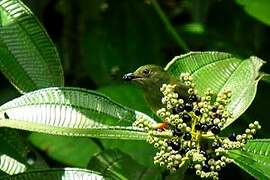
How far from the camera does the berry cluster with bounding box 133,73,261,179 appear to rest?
Answer: 1604 millimetres

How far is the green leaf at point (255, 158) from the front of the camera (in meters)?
1.64

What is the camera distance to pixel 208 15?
3.53 meters

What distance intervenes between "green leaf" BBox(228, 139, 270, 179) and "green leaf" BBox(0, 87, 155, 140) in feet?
0.72

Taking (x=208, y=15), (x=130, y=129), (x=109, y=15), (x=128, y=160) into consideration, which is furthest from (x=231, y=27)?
(x=130, y=129)

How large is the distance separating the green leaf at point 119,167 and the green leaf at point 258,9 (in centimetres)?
85

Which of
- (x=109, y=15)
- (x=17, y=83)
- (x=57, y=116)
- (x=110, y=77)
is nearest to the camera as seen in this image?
(x=57, y=116)

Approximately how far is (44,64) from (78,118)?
31 centimetres

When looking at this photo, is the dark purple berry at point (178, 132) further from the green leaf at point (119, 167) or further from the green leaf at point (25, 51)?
the green leaf at point (25, 51)

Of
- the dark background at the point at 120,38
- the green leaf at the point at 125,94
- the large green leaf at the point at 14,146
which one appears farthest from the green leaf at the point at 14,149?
the dark background at the point at 120,38

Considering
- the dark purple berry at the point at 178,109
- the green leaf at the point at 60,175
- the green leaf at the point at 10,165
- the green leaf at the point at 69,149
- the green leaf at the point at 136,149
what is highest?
the dark purple berry at the point at 178,109

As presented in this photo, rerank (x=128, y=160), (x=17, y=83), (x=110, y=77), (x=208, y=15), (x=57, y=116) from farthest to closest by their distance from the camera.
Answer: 1. (x=208, y=15)
2. (x=110, y=77)
3. (x=128, y=160)
4. (x=17, y=83)
5. (x=57, y=116)

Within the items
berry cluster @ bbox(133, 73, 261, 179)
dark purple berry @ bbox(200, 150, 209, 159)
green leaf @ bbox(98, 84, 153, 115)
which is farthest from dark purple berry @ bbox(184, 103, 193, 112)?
green leaf @ bbox(98, 84, 153, 115)

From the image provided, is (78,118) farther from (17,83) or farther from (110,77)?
(110,77)

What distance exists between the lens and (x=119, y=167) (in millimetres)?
2004
